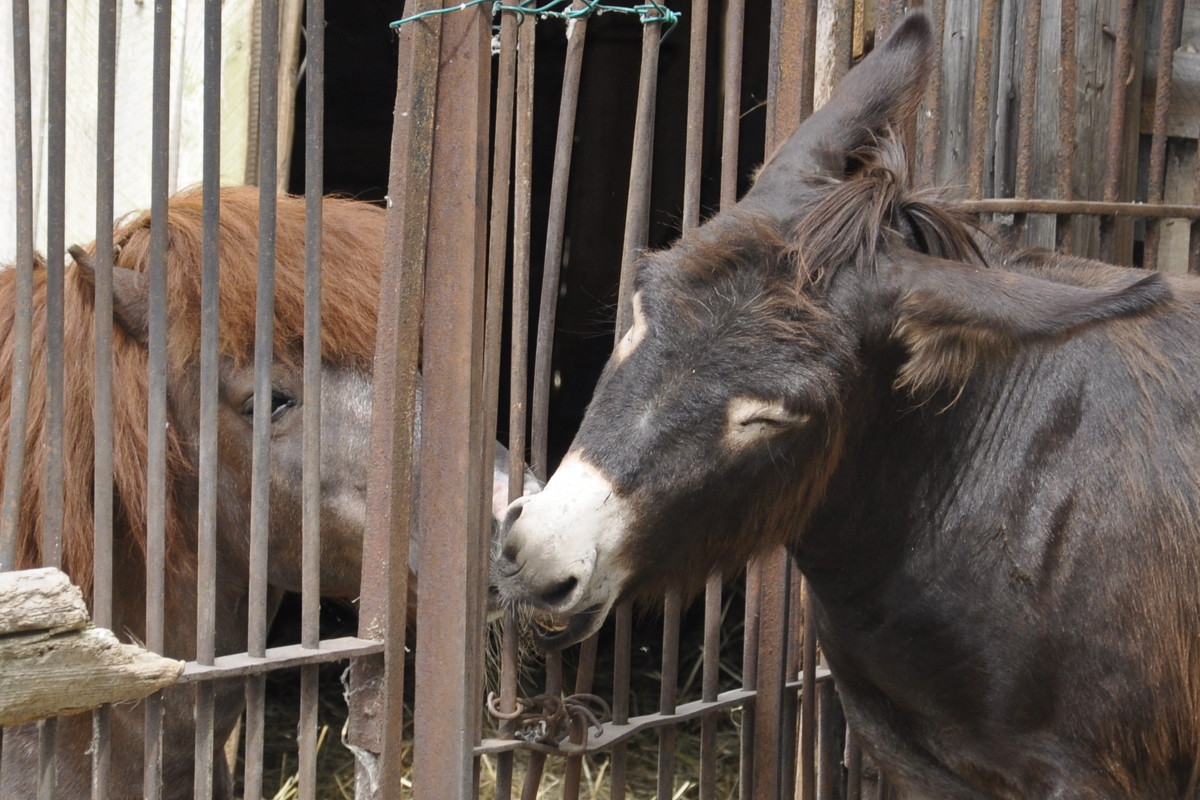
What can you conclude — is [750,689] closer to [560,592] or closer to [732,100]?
[560,592]

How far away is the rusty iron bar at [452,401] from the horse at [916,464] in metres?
0.23

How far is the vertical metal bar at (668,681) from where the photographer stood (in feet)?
8.70

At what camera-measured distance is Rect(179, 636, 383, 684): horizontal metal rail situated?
203 centimetres

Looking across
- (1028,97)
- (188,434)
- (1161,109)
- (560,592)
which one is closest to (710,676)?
(560,592)

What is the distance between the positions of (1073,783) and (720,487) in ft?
3.01

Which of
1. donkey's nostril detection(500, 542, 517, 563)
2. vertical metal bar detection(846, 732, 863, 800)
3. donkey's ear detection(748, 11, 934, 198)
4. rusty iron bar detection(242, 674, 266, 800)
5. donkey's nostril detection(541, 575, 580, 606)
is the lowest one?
vertical metal bar detection(846, 732, 863, 800)

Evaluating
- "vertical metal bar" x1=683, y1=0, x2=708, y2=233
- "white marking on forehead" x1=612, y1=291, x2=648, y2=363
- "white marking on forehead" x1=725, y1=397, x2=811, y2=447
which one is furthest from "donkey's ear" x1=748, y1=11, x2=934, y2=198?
"white marking on forehead" x1=725, y1=397, x2=811, y2=447

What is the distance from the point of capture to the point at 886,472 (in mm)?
2262

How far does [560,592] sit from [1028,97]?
6.61ft

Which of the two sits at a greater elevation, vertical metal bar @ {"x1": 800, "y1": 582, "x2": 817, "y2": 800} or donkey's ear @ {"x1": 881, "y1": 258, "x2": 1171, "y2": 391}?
donkey's ear @ {"x1": 881, "y1": 258, "x2": 1171, "y2": 391}

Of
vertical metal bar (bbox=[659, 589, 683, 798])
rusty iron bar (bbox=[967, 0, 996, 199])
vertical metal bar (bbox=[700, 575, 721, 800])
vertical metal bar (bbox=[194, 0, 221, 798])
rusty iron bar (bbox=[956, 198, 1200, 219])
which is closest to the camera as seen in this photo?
vertical metal bar (bbox=[194, 0, 221, 798])

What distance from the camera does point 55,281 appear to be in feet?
6.27

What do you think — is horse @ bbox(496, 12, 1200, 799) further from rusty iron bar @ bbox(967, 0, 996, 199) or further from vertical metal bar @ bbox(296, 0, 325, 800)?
rusty iron bar @ bbox(967, 0, 996, 199)

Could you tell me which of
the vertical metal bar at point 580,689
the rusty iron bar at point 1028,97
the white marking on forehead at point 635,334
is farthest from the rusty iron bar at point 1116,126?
the vertical metal bar at point 580,689
